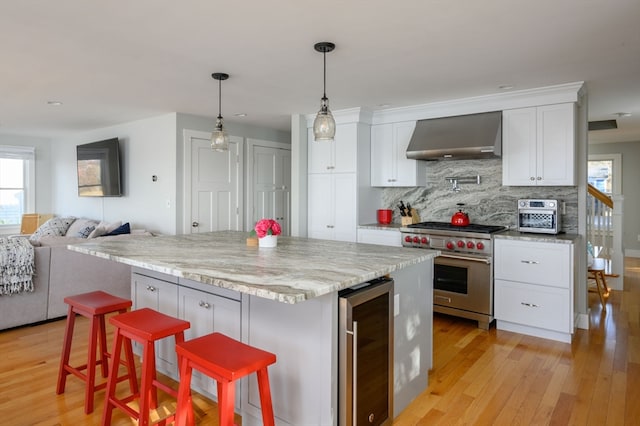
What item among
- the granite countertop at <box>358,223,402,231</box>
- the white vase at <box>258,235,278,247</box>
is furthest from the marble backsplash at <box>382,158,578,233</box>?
the white vase at <box>258,235,278,247</box>

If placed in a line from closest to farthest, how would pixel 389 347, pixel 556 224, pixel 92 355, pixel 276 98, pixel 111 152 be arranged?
1. pixel 389 347
2. pixel 92 355
3. pixel 556 224
4. pixel 276 98
5. pixel 111 152

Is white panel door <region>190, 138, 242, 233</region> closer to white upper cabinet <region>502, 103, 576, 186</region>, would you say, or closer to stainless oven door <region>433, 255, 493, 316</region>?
stainless oven door <region>433, 255, 493, 316</region>

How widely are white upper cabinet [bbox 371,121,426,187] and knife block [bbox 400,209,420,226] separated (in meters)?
0.38

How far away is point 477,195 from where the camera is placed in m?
4.59

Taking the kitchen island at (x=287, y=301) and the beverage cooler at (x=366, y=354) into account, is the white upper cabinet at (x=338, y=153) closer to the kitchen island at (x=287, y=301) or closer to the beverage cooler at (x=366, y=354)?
the kitchen island at (x=287, y=301)

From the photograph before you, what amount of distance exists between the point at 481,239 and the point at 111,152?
16.7 ft

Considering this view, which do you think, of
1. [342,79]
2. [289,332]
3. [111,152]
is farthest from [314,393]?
[111,152]

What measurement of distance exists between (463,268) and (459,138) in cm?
130

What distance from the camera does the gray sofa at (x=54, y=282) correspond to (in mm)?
3752

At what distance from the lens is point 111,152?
19.4ft

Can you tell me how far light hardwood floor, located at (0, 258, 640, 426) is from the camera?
2332 millimetres

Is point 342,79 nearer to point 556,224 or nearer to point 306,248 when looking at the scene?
point 306,248

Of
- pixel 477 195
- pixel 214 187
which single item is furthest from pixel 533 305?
pixel 214 187

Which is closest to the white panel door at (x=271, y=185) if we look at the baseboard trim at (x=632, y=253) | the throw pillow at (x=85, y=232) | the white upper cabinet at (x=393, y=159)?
the white upper cabinet at (x=393, y=159)
